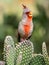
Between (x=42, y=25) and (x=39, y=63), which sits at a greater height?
(x=39, y=63)

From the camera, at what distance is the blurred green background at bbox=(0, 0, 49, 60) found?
518 centimetres

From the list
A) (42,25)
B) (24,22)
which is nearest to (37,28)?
(42,25)

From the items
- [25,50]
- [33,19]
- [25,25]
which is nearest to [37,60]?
[25,50]

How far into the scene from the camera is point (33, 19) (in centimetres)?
532

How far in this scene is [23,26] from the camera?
8.34 feet

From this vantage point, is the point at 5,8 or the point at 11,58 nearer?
the point at 11,58

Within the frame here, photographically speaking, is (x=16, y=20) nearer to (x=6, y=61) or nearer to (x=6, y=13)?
(x=6, y=13)

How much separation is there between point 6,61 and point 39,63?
0.16m

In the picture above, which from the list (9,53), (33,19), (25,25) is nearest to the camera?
(9,53)

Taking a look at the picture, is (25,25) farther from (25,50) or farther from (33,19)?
→ (33,19)

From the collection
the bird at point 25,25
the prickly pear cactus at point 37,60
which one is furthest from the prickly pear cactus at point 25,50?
the bird at point 25,25

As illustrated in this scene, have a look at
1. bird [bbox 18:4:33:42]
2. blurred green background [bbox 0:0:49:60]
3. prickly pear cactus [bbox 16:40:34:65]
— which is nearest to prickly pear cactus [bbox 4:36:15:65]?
prickly pear cactus [bbox 16:40:34:65]

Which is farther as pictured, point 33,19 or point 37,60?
point 33,19

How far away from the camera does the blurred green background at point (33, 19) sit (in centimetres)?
518
